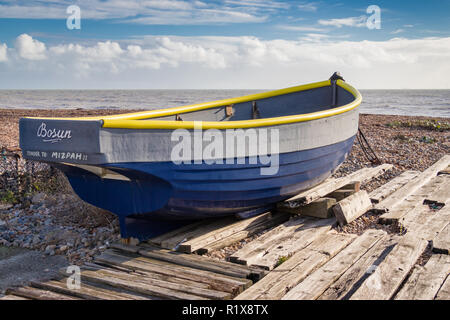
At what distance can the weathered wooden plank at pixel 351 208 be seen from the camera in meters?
4.74

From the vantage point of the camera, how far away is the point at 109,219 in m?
5.25

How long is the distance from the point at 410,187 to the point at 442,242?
2528 mm

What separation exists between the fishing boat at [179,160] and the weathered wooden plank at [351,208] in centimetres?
51

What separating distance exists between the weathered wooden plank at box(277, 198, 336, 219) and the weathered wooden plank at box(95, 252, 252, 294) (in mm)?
1656

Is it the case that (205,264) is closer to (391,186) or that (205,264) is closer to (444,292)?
(444,292)

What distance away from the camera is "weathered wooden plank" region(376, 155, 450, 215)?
5473mm

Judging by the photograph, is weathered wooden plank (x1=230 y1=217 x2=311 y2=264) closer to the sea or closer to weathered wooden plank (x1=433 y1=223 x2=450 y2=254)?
weathered wooden plank (x1=433 y1=223 x2=450 y2=254)

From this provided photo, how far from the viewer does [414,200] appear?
5.82 meters

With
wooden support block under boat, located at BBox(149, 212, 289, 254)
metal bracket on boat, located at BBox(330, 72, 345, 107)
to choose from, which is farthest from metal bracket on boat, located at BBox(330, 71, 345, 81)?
wooden support block under boat, located at BBox(149, 212, 289, 254)

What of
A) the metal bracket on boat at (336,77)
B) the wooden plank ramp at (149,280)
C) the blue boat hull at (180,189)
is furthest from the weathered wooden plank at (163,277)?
the metal bracket on boat at (336,77)

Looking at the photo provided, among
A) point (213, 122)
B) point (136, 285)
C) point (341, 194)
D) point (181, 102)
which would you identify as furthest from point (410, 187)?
point (181, 102)
